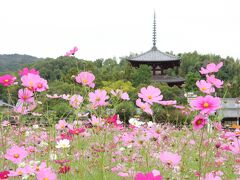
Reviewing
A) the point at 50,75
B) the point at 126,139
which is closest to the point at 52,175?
the point at 126,139

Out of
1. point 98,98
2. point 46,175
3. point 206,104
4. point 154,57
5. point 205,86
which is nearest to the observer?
point 46,175

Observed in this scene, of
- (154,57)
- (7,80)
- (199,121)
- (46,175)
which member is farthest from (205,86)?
(154,57)

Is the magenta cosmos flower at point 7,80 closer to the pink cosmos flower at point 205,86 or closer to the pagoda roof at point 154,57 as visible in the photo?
the pink cosmos flower at point 205,86

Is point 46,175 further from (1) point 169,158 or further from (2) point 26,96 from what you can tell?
(2) point 26,96

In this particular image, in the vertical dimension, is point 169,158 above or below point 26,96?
below

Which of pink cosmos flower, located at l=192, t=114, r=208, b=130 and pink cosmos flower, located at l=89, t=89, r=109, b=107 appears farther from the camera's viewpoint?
pink cosmos flower, located at l=89, t=89, r=109, b=107

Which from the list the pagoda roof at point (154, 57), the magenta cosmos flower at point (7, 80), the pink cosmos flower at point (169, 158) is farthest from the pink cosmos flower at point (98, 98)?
the pagoda roof at point (154, 57)

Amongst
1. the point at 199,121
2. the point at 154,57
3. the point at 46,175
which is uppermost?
the point at 199,121

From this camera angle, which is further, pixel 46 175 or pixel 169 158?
pixel 169 158

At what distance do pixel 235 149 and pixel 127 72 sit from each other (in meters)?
18.7

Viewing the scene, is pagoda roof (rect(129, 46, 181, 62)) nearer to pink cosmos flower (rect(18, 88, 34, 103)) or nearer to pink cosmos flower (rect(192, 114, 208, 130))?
pink cosmos flower (rect(18, 88, 34, 103))

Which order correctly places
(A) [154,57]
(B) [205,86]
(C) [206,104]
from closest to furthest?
(C) [206,104], (B) [205,86], (A) [154,57]

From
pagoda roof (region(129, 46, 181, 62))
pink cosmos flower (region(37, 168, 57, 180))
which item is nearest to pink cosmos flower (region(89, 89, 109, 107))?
pink cosmos flower (region(37, 168, 57, 180))

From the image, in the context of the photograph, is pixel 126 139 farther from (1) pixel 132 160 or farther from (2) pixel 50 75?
(2) pixel 50 75
